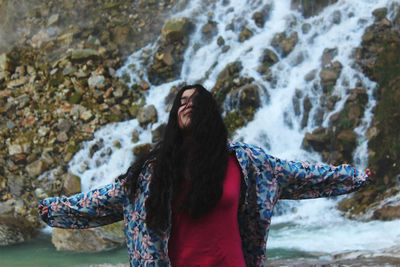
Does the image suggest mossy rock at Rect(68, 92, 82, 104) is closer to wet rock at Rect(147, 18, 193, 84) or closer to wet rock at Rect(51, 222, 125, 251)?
wet rock at Rect(147, 18, 193, 84)

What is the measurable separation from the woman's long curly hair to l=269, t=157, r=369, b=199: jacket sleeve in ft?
1.04

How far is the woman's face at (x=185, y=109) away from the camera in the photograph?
176 cm

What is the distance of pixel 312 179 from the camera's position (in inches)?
76.8

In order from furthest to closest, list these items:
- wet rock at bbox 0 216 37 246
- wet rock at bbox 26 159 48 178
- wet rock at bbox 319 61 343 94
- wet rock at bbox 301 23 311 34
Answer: wet rock at bbox 301 23 311 34, wet rock at bbox 26 159 48 178, wet rock at bbox 319 61 343 94, wet rock at bbox 0 216 37 246

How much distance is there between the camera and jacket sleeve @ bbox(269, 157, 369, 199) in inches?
75.6

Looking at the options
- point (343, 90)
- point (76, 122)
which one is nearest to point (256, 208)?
point (343, 90)

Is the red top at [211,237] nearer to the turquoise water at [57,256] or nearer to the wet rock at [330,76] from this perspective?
the turquoise water at [57,256]

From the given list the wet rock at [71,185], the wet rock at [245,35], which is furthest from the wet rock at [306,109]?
the wet rock at [71,185]

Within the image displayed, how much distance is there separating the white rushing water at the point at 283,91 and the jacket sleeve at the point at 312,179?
4.00m

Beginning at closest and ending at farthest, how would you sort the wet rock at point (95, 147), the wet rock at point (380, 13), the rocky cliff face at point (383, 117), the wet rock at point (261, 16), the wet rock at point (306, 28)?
1. the rocky cliff face at point (383, 117)
2. the wet rock at point (380, 13)
3. the wet rock at point (95, 147)
4. the wet rock at point (306, 28)
5. the wet rock at point (261, 16)

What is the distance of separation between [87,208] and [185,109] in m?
0.58

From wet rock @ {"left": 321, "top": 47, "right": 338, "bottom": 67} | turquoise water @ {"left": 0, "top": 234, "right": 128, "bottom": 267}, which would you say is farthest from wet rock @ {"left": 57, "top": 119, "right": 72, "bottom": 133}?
wet rock @ {"left": 321, "top": 47, "right": 338, "bottom": 67}

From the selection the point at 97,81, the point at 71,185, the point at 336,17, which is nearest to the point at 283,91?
the point at 336,17

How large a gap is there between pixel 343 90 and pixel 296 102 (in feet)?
3.13
